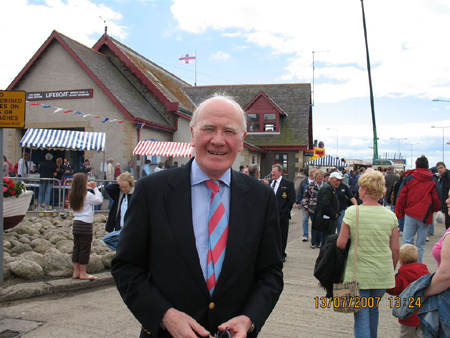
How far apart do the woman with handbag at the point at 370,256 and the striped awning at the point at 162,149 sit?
1333cm

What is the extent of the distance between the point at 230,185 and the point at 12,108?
17.3ft

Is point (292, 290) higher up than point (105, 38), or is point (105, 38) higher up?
point (105, 38)

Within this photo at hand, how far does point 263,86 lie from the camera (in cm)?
3083

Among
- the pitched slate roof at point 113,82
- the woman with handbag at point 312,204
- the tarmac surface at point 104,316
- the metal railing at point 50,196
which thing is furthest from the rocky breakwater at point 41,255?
the pitched slate roof at point 113,82

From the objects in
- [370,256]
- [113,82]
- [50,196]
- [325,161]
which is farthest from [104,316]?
[325,161]

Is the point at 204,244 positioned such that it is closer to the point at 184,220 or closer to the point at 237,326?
the point at 184,220

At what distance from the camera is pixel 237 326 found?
1.89 m

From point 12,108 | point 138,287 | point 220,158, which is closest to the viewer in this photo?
point 138,287

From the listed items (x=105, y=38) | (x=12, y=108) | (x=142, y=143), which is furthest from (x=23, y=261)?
(x=105, y=38)

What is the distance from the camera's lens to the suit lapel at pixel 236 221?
193 centimetres

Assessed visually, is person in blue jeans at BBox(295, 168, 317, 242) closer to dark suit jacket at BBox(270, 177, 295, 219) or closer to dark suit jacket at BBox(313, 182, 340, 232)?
dark suit jacket at BBox(313, 182, 340, 232)

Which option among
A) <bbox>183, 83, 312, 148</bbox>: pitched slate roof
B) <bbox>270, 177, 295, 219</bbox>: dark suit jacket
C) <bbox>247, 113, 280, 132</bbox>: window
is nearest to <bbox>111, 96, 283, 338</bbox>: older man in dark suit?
<bbox>270, 177, 295, 219</bbox>: dark suit jacket

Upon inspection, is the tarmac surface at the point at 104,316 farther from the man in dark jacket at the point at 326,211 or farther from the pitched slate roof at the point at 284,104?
the pitched slate roof at the point at 284,104

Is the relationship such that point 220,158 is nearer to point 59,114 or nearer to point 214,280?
point 214,280
